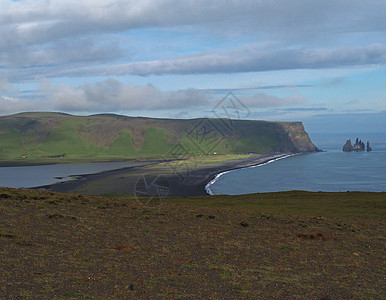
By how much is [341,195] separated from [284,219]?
33214 mm

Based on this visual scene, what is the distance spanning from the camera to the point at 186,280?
17875 millimetres

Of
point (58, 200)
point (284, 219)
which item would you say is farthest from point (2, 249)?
point (284, 219)

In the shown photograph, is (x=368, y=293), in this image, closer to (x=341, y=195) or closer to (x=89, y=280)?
(x=89, y=280)

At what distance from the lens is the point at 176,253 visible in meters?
23.4

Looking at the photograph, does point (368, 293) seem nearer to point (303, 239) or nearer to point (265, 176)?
point (303, 239)

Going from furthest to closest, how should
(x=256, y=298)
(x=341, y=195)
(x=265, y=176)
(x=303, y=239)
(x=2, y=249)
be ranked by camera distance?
1. (x=265, y=176)
2. (x=341, y=195)
3. (x=303, y=239)
4. (x=2, y=249)
5. (x=256, y=298)

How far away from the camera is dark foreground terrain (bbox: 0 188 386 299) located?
16.5 m

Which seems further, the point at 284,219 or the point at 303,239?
the point at 284,219

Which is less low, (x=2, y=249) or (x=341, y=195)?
(x=2, y=249)

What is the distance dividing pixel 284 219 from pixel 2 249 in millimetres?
25720

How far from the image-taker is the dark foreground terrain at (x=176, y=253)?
648 inches

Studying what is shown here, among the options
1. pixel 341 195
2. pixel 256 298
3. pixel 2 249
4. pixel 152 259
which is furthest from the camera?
pixel 341 195

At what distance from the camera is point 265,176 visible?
16750 cm

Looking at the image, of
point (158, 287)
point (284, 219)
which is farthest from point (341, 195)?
point (158, 287)
